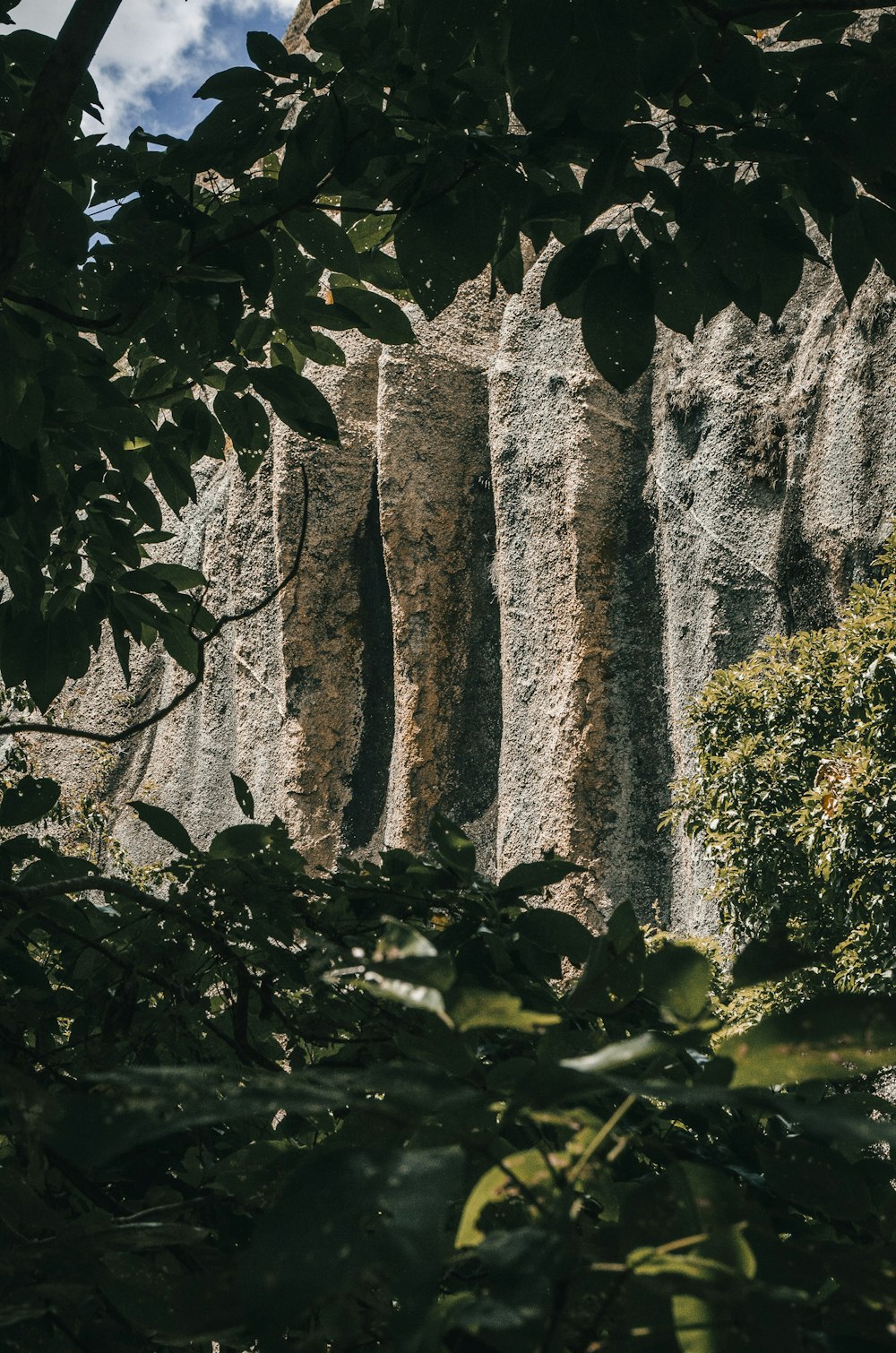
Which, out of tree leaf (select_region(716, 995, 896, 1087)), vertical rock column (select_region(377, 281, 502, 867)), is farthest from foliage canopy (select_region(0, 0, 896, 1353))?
vertical rock column (select_region(377, 281, 502, 867))

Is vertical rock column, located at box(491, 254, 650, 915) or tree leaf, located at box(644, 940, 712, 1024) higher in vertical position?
vertical rock column, located at box(491, 254, 650, 915)

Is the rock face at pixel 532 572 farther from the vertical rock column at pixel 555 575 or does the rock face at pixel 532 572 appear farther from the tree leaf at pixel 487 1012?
the tree leaf at pixel 487 1012

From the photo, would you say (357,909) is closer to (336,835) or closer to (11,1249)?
(11,1249)

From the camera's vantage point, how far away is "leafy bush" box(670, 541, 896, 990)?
225 inches

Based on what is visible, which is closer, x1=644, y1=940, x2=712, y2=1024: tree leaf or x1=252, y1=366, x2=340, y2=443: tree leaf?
x1=644, y1=940, x2=712, y2=1024: tree leaf

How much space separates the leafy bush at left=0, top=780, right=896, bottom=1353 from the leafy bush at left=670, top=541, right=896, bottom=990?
5028 millimetres

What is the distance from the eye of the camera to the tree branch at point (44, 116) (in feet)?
3.46

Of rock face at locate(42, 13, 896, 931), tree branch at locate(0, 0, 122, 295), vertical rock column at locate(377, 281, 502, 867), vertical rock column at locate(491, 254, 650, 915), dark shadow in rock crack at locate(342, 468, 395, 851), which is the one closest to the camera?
tree branch at locate(0, 0, 122, 295)

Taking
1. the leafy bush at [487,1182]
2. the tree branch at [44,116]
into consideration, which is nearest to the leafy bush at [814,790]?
the leafy bush at [487,1182]

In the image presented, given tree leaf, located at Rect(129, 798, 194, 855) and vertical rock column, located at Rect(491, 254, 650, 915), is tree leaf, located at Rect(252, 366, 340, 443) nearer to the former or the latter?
tree leaf, located at Rect(129, 798, 194, 855)

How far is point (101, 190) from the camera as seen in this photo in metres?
1.54

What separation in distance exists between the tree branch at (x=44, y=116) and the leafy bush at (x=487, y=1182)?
24.2 inches

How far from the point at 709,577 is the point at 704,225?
9.01m

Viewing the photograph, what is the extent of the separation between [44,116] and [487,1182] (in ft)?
3.36
